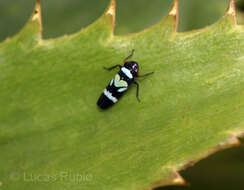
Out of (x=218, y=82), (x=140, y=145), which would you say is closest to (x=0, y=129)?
(x=140, y=145)

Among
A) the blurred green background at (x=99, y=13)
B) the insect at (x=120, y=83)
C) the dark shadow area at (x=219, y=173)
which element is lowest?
the dark shadow area at (x=219, y=173)

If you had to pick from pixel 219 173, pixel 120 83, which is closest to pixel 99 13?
pixel 120 83

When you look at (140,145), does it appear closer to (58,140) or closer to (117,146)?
(117,146)

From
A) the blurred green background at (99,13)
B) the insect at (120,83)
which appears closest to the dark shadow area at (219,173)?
the insect at (120,83)

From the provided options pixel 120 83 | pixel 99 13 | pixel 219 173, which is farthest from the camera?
pixel 99 13

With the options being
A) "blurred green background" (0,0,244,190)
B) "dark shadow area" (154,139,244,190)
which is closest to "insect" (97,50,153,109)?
"blurred green background" (0,0,244,190)

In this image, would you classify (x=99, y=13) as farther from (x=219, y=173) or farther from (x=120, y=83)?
(x=219, y=173)

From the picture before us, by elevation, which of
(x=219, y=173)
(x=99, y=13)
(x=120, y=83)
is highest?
(x=99, y=13)

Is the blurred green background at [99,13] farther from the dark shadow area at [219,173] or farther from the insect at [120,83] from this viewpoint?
the dark shadow area at [219,173]
